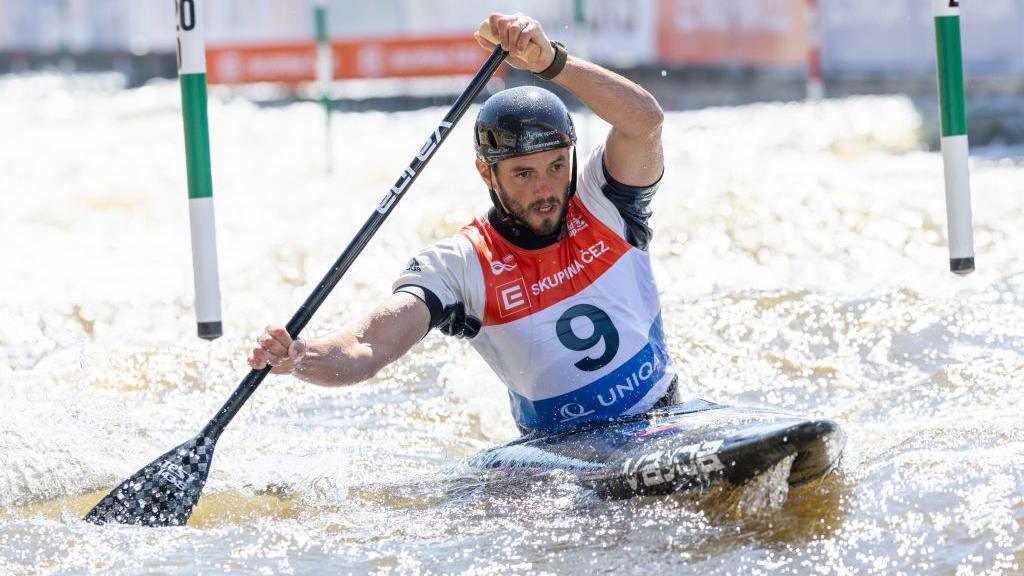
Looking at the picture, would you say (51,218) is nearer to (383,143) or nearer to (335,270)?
(383,143)

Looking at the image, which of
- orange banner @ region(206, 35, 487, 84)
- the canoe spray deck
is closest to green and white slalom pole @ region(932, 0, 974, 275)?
the canoe spray deck

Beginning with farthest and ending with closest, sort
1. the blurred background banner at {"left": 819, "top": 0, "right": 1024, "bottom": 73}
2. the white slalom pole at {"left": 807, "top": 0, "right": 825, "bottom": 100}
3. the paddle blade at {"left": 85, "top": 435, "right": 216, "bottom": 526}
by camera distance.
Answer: the white slalom pole at {"left": 807, "top": 0, "right": 825, "bottom": 100} < the blurred background banner at {"left": 819, "top": 0, "right": 1024, "bottom": 73} < the paddle blade at {"left": 85, "top": 435, "right": 216, "bottom": 526}

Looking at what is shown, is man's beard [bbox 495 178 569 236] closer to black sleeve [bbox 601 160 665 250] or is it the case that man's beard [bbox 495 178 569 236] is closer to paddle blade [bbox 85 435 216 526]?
black sleeve [bbox 601 160 665 250]

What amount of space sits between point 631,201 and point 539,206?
345 mm

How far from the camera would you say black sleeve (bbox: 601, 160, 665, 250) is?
4.35 meters

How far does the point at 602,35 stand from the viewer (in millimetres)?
14133

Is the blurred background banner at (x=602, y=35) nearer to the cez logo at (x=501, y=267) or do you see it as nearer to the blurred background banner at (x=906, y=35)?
the blurred background banner at (x=906, y=35)

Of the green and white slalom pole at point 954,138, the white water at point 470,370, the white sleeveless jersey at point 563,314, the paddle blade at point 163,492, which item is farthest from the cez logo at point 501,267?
the green and white slalom pole at point 954,138

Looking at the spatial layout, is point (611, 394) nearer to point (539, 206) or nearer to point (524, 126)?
point (539, 206)

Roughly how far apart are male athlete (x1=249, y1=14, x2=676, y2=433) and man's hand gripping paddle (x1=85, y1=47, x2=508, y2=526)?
26cm

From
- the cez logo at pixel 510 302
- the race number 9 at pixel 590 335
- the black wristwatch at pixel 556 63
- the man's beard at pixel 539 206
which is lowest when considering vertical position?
the race number 9 at pixel 590 335

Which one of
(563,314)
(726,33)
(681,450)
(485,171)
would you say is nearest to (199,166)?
(485,171)

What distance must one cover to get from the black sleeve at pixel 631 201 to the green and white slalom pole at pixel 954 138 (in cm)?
134

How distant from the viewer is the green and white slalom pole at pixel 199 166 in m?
4.92
